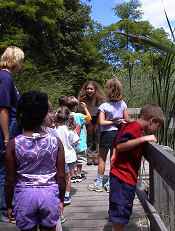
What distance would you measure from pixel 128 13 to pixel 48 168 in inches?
2464

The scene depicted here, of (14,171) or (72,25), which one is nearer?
(14,171)

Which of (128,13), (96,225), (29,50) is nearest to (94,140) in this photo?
(96,225)

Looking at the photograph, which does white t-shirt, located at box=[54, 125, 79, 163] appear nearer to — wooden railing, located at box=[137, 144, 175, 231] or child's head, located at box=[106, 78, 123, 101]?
child's head, located at box=[106, 78, 123, 101]

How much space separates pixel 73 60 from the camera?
42281 mm

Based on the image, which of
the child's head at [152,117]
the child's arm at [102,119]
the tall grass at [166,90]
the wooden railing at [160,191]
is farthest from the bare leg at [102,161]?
the child's head at [152,117]

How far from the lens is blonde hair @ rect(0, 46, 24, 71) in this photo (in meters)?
5.09

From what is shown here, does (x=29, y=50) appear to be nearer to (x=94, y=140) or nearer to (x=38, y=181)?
(x=94, y=140)

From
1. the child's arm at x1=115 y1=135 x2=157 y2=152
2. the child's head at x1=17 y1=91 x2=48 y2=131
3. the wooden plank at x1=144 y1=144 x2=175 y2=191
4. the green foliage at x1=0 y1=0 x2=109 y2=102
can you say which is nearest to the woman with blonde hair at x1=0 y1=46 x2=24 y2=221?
the child's arm at x1=115 y1=135 x2=157 y2=152

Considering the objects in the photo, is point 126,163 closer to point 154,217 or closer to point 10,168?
point 154,217

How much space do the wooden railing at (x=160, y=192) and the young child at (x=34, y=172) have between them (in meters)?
0.62

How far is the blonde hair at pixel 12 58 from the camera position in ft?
16.7

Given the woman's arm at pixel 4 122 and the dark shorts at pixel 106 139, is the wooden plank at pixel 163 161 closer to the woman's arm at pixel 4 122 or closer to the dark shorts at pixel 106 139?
the woman's arm at pixel 4 122

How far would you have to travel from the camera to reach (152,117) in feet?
13.2

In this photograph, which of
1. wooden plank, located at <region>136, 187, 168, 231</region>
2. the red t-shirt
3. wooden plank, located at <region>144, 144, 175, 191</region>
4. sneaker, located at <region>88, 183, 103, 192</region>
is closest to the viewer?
wooden plank, located at <region>144, 144, 175, 191</region>
